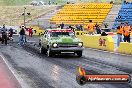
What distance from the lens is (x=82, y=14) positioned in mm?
67875

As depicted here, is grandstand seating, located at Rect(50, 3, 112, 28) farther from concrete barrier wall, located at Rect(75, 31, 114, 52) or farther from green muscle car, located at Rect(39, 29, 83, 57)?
green muscle car, located at Rect(39, 29, 83, 57)

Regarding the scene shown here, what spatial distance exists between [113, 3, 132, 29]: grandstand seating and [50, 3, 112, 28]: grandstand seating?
114 inches

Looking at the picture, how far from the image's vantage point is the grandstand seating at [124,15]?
5922cm

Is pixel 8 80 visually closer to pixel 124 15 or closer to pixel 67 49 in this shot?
pixel 67 49

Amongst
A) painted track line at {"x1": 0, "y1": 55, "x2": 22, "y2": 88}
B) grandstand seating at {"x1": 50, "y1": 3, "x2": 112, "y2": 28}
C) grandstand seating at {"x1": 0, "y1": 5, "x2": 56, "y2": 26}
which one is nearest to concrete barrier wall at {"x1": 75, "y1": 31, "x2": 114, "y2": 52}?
painted track line at {"x1": 0, "y1": 55, "x2": 22, "y2": 88}

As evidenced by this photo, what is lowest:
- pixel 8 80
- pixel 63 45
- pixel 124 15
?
pixel 8 80

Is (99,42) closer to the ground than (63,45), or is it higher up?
closer to the ground

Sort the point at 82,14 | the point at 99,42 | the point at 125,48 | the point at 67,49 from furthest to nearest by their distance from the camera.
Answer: the point at 82,14 < the point at 99,42 < the point at 125,48 < the point at 67,49

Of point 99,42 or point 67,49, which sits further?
point 99,42

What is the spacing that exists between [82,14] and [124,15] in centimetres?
943

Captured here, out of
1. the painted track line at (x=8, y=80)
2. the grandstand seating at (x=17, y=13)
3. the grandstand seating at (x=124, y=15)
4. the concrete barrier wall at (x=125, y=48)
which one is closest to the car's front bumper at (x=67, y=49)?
the concrete barrier wall at (x=125, y=48)

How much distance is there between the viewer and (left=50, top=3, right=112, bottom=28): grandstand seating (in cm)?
6488

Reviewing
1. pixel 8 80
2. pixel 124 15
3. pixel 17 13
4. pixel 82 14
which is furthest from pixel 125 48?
pixel 17 13

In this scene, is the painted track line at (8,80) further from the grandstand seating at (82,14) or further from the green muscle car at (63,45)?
the grandstand seating at (82,14)
